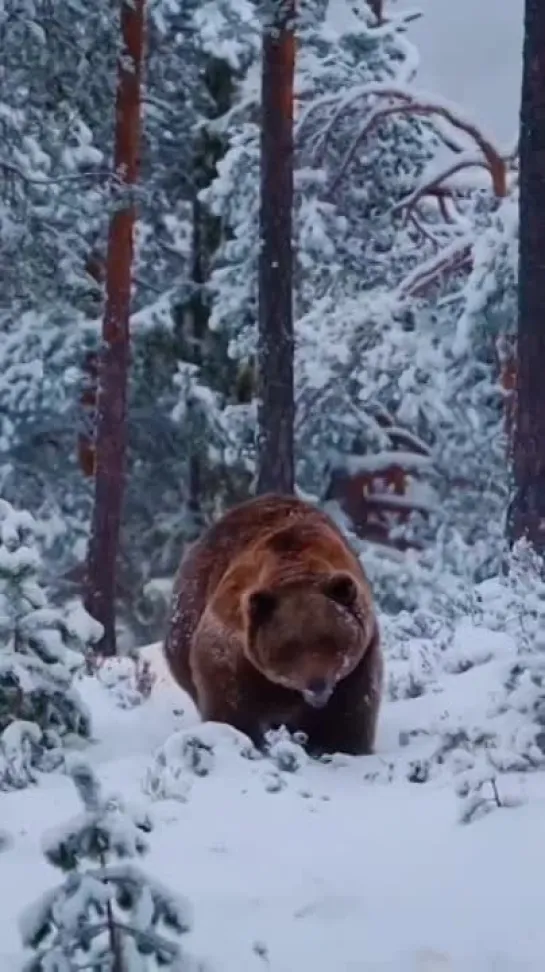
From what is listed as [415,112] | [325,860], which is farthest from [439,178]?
[325,860]

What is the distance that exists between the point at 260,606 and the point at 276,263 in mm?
8813

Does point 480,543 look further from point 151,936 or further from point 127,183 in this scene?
point 151,936

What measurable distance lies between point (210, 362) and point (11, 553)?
16593 mm

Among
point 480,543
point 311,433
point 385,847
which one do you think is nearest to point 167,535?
point 311,433

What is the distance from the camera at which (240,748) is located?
264 inches

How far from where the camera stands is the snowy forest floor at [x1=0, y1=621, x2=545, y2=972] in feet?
A: 13.1

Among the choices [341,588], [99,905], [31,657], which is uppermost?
[99,905]

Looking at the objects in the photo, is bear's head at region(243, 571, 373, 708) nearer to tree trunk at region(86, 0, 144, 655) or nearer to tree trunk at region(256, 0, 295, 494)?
tree trunk at region(256, 0, 295, 494)

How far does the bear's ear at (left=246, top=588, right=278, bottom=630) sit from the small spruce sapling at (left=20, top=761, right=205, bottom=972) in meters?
4.01

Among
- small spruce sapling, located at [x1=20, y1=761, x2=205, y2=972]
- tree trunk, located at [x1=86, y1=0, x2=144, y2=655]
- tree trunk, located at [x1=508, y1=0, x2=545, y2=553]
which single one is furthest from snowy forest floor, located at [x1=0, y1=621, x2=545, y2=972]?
tree trunk, located at [x1=86, y1=0, x2=144, y2=655]

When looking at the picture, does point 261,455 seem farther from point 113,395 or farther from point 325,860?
point 325,860

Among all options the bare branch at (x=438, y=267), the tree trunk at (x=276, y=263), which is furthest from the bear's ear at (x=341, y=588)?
the bare branch at (x=438, y=267)

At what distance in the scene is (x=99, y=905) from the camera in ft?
10.7

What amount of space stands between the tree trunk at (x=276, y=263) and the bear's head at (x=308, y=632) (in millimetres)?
8622
